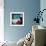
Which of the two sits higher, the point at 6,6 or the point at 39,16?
the point at 6,6

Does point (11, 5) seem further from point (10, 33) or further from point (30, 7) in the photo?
point (10, 33)

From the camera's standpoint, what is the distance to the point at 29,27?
575 centimetres

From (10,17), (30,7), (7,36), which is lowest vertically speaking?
(7,36)

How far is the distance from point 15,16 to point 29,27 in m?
0.76

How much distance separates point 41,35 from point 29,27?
3.16 metres

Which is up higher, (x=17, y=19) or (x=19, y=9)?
(x=19, y=9)

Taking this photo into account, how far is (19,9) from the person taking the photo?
572cm

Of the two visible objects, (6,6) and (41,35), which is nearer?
(41,35)

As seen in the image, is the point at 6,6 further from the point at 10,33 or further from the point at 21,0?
the point at 10,33

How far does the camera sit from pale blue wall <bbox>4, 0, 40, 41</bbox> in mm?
5695

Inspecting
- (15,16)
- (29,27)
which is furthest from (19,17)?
(29,27)

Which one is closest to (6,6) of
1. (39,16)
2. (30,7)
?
(30,7)

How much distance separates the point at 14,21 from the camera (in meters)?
5.78

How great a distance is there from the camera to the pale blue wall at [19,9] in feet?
18.7
